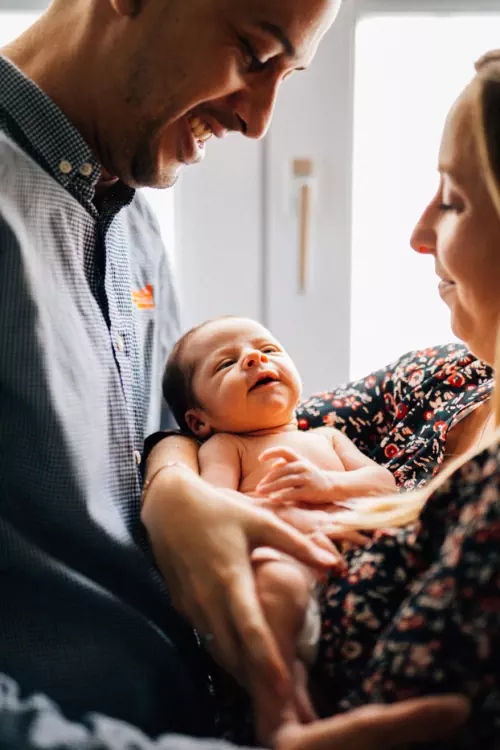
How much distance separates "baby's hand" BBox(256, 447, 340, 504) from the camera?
0.99 metres

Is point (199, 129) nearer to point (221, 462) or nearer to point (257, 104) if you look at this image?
point (257, 104)

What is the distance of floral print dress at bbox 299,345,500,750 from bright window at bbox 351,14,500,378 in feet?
2.19

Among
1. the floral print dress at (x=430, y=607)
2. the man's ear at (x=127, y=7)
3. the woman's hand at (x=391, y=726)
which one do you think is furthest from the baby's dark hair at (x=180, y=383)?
the woman's hand at (x=391, y=726)

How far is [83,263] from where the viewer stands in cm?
108

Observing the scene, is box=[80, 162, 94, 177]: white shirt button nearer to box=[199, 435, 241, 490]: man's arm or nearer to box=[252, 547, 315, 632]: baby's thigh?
box=[199, 435, 241, 490]: man's arm

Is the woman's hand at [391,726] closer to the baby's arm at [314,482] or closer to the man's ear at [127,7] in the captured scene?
the baby's arm at [314,482]

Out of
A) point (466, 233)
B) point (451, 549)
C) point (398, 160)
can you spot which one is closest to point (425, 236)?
point (466, 233)

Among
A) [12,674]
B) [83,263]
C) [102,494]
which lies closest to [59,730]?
[12,674]

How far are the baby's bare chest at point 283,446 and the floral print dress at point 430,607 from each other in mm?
115

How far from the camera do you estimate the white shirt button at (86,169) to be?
1092 mm

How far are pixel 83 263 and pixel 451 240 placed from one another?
1.59 ft

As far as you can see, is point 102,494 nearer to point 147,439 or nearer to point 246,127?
point 147,439

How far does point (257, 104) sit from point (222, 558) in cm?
66

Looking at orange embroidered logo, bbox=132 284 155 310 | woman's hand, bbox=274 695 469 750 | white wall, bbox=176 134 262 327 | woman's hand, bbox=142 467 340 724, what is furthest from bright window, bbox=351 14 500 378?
woman's hand, bbox=274 695 469 750
